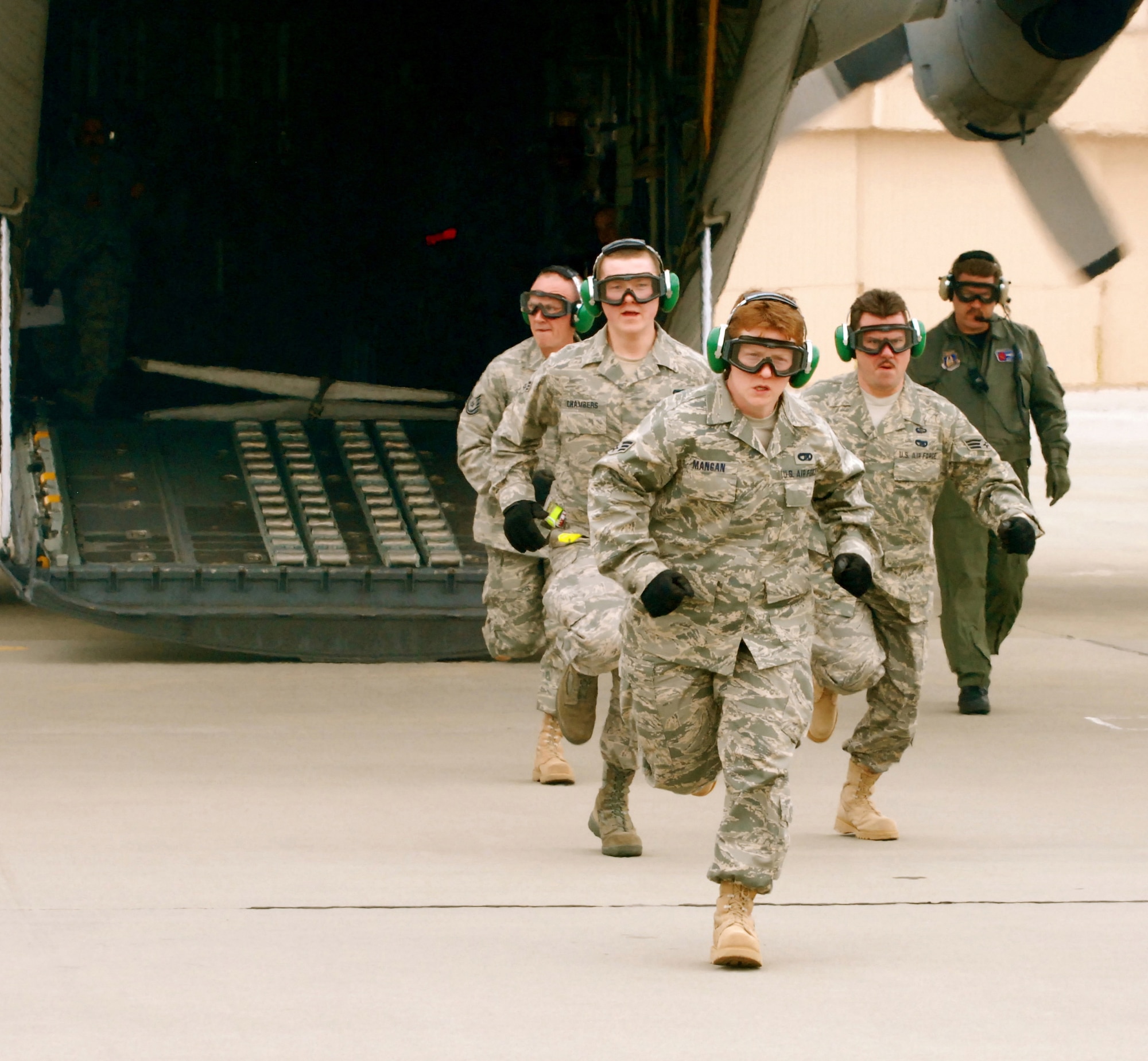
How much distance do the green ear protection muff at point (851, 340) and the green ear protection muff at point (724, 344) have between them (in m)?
1.44

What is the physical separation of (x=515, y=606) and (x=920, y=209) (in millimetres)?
30138

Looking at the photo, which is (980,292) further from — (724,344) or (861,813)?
(724,344)

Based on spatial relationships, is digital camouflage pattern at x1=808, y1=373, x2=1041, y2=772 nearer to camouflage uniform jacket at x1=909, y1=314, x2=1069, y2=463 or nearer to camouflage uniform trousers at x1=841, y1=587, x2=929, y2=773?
camouflage uniform trousers at x1=841, y1=587, x2=929, y2=773

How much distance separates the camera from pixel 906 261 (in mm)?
36125

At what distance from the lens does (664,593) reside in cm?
446

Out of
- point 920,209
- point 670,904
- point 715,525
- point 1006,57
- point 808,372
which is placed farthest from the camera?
point 920,209

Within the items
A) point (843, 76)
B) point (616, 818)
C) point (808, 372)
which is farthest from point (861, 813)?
point (843, 76)

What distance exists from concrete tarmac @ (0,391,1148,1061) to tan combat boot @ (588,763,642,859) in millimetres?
56

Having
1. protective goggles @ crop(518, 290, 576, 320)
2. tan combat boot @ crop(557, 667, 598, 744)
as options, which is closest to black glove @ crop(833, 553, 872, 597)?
tan combat boot @ crop(557, 667, 598, 744)

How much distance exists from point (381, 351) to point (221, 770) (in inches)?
284

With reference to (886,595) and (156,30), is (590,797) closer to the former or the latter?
(886,595)

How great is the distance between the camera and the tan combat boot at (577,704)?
5.98m

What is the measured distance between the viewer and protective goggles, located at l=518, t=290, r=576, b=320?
284 inches

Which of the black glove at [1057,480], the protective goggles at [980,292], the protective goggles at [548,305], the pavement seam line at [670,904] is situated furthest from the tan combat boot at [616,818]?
the black glove at [1057,480]
